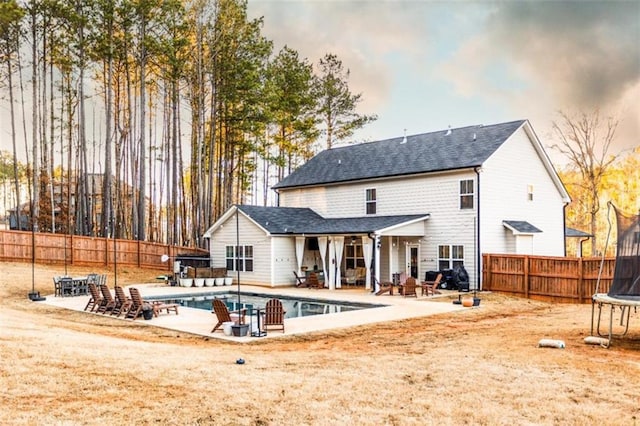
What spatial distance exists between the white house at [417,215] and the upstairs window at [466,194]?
0.05 meters

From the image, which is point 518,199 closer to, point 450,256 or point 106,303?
point 450,256

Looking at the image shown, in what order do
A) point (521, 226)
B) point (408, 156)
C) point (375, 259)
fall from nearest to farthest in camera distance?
point (375, 259) → point (521, 226) → point (408, 156)

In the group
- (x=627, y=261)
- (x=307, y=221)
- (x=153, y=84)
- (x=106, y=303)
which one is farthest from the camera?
(x=153, y=84)

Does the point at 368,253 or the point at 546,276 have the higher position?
the point at 368,253

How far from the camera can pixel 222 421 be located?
595 cm

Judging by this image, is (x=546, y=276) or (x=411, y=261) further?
(x=411, y=261)

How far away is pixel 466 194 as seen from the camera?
75.6 ft

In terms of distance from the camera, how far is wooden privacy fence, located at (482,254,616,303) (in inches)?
762

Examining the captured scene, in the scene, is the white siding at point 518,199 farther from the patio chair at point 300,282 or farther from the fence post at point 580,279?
the patio chair at point 300,282

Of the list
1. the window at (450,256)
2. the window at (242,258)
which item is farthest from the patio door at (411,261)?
the window at (242,258)

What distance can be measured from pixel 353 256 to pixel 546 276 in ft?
31.2

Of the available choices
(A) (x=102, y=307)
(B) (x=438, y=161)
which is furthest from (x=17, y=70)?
(B) (x=438, y=161)

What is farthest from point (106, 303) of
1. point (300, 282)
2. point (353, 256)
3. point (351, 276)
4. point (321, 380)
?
point (353, 256)

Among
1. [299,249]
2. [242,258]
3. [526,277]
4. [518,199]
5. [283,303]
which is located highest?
[518,199]
